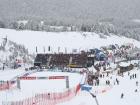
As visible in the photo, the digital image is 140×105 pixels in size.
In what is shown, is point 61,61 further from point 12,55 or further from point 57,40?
point 57,40

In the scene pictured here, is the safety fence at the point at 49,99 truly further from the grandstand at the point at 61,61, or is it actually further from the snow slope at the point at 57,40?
the snow slope at the point at 57,40

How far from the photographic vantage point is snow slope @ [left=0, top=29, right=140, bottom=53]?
103 m

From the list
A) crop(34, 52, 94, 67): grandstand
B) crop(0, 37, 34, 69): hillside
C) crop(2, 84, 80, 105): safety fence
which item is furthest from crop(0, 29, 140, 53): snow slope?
crop(2, 84, 80, 105): safety fence

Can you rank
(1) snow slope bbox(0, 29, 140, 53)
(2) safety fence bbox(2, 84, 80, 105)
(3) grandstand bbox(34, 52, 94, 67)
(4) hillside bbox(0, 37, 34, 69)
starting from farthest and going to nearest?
(1) snow slope bbox(0, 29, 140, 53)
(4) hillside bbox(0, 37, 34, 69)
(3) grandstand bbox(34, 52, 94, 67)
(2) safety fence bbox(2, 84, 80, 105)

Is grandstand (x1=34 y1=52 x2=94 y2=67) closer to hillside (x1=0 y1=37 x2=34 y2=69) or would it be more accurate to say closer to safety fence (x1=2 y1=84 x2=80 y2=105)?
hillside (x1=0 y1=37 x2=34 y2=69)

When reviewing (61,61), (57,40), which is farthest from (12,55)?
(57,40)

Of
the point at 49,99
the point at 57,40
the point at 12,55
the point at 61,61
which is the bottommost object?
the point at 49,99

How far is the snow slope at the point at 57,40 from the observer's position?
4053 inches

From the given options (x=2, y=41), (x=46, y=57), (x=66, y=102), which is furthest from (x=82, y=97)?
(x=2, y=41)

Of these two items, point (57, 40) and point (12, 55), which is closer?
point (12, 55)

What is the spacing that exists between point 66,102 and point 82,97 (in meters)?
2.26

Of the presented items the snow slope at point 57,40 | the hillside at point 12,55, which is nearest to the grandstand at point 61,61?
the hillside at point 12,55

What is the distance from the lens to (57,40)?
116 m

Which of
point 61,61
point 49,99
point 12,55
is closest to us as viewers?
point 49,99
